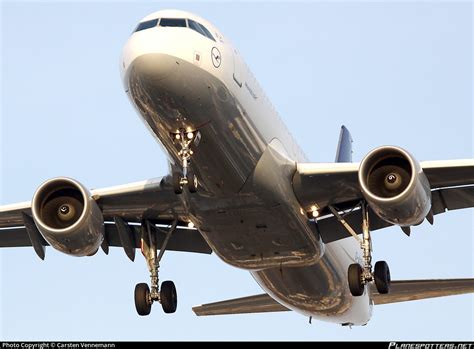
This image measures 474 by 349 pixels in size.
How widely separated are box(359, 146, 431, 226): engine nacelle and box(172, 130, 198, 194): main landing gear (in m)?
4.06

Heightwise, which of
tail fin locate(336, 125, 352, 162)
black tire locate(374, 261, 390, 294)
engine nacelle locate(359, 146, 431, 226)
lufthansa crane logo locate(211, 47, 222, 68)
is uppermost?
tail fin locate(336, 125, 352, 162)

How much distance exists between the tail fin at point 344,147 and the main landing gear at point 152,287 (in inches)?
398

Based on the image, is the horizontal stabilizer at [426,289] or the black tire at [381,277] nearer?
the black tire at [381,277]

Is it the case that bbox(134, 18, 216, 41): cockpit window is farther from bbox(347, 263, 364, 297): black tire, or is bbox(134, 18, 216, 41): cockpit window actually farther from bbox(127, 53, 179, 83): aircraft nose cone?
bbox(347, 263, 364, 297): black tire

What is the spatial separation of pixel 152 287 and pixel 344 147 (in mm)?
11912

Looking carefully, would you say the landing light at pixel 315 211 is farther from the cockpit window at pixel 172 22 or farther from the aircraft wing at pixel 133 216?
the cockpit window at pixel 172 22

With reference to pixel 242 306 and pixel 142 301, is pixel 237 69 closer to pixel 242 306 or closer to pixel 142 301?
pixel 142 301

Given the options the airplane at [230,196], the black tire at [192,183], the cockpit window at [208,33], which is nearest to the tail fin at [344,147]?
the airplane at [230,196]

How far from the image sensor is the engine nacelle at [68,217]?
100ft

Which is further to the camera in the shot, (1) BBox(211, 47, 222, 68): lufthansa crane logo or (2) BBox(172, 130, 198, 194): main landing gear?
(1) BBox(211, 47, 222, 68): lufthansa crane logo

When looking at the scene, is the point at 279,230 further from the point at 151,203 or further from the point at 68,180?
the point at 68,180

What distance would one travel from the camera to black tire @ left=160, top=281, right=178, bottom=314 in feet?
106

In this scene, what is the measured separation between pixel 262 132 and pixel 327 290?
6.93 m

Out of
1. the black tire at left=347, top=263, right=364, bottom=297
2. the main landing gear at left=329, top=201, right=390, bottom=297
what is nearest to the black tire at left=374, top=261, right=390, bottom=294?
the main landing gear at left=329, top=201, right=390, bottom=297
